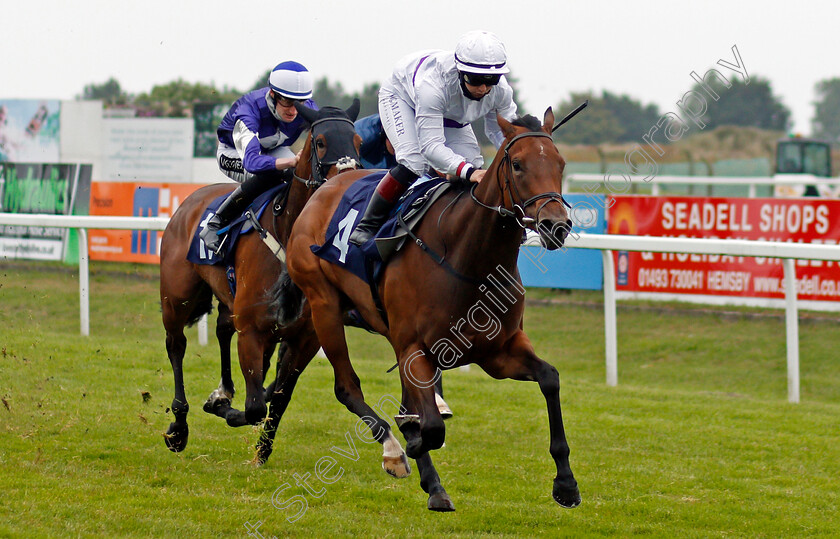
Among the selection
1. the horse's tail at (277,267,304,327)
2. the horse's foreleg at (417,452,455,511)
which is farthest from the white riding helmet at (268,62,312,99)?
the horse's foreleg at (417,452,455,511)

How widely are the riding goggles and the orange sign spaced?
948 cm

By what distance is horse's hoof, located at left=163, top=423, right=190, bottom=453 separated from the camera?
218 inches

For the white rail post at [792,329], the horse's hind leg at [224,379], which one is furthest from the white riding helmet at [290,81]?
the white rail post at [792,329]

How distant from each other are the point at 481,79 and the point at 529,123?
0.55 meters

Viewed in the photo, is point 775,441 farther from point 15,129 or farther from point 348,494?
point 15,129

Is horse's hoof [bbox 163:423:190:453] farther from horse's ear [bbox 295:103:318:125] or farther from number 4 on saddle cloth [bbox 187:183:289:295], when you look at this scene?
horse's ear [bbox 295:103:318:125]

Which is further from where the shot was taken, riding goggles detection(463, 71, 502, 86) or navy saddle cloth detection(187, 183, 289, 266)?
navy saddle cloth detection(187, 183, 289, 266)

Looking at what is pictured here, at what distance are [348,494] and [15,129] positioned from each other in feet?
64.4

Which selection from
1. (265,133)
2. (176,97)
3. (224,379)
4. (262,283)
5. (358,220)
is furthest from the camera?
(176,97)

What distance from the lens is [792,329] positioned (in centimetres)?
690

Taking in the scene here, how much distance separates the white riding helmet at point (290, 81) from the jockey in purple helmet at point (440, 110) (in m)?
0.64

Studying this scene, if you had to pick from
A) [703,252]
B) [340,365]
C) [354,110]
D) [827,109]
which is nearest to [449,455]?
[340,365]

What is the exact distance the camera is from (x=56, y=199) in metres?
15.6

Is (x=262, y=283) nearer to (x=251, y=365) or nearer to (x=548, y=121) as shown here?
(x=251, y=365)
